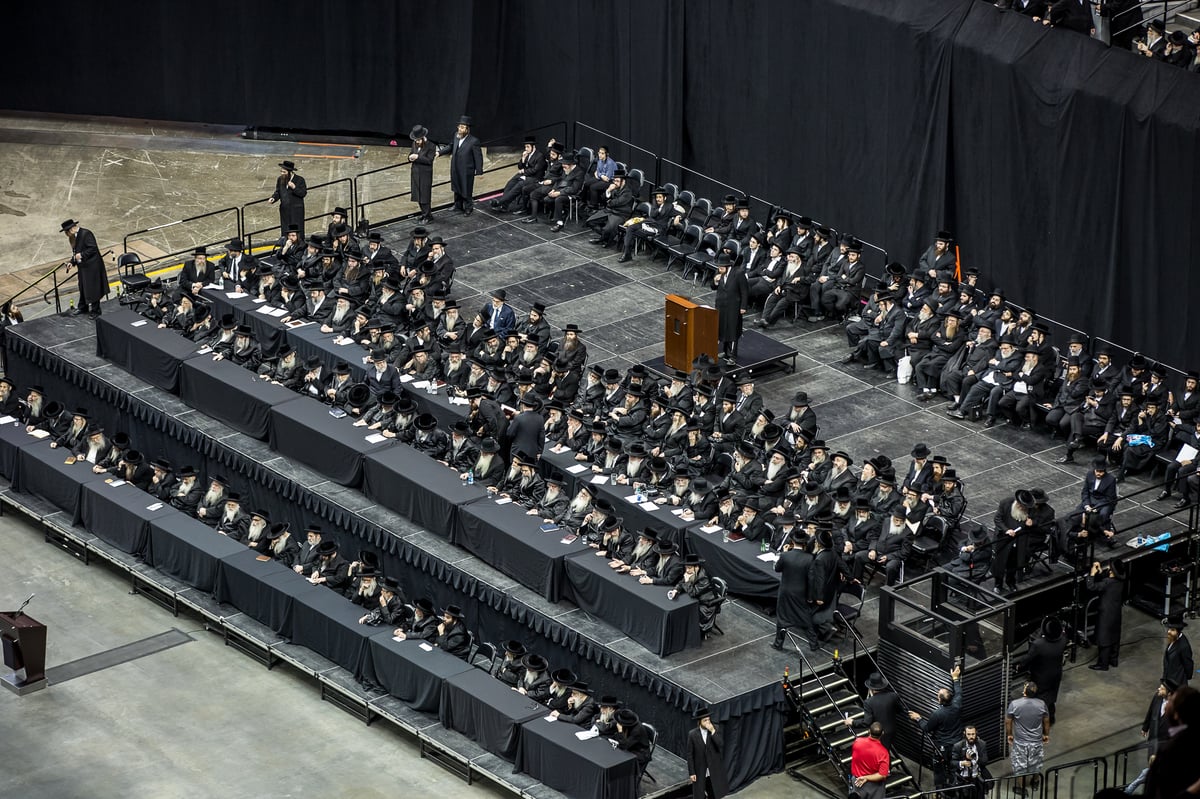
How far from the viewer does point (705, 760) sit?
2544 cm

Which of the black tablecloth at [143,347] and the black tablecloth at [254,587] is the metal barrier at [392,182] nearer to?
Answer: the black tablecloth at [143,347]

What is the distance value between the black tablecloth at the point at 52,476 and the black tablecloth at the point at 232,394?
6.51 ft

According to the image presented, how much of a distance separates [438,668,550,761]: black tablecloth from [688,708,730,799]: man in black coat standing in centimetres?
202

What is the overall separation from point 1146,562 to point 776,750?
Answer: 5566mm

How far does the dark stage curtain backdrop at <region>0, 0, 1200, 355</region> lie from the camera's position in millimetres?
32531

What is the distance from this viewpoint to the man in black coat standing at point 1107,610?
2723cm

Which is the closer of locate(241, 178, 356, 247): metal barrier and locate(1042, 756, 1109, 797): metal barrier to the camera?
locate(1042, 756, 1109, 797): metal barrier

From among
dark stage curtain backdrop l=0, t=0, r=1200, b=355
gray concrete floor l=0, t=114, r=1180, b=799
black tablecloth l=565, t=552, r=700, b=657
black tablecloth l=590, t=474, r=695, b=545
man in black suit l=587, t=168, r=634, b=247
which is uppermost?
dark stage curtain backdrop l=0, t=0, r=1200, b=355

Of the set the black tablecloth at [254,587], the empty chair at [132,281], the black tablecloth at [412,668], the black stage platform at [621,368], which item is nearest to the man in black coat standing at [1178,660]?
the black stage platform at [621,368]

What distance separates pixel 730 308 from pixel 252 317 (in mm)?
7341

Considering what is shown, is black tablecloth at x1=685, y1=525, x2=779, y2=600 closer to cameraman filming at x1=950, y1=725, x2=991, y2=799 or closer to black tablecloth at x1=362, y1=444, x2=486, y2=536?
black tablecloth at x1=362, y1=444, x2=486, y2=536

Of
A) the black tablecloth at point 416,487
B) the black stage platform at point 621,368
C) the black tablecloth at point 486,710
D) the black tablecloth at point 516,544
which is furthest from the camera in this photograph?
the black tablecloth at point 416,487

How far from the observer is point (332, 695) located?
28500 millimetres

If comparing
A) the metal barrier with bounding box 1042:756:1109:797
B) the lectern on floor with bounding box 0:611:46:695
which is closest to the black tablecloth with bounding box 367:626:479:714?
the lectern on floor with bounding box 0:611:46:695
